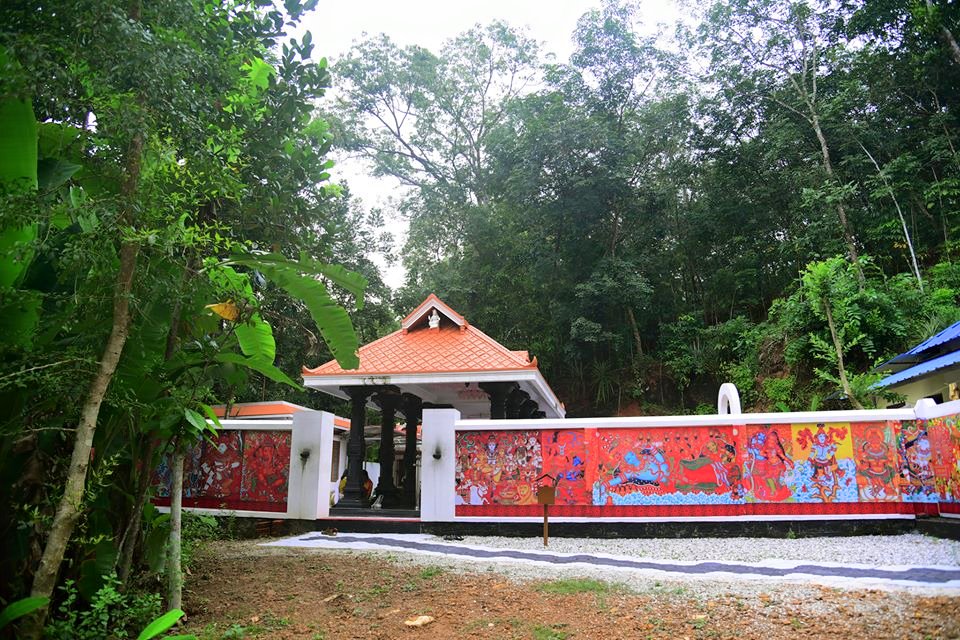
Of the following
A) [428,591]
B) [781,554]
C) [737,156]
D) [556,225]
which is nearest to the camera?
[428,591]

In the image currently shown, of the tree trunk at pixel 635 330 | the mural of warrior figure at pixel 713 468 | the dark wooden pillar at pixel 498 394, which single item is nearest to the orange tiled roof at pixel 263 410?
the dark wooden pillar at pixel 498 394

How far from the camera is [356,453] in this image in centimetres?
1214

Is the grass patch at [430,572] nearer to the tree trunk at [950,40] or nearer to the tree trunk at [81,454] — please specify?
the tree trunk at [81,454]

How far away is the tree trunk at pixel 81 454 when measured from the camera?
385 centimetres

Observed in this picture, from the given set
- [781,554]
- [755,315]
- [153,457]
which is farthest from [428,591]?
[755,315]

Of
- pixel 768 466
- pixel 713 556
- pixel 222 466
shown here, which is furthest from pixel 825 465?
pixel 222 466

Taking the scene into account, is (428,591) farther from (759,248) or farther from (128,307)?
(759,248)

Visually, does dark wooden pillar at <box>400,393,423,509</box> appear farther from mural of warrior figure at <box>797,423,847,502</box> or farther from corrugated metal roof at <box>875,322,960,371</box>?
corrugated metal roof at <box>875,322,960,371</box>

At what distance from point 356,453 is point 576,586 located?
706cm

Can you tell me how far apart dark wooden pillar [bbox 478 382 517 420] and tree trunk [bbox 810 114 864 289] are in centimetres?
1091

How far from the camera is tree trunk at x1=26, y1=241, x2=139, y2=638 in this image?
151 inches

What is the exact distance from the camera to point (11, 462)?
4.48 metres

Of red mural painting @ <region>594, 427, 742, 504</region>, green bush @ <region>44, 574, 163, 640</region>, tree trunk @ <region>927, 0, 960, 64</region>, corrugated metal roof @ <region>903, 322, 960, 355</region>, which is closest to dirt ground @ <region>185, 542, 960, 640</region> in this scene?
green bush @ <region>44, 574, 163, 640</region>

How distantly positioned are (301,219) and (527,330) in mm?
20386
